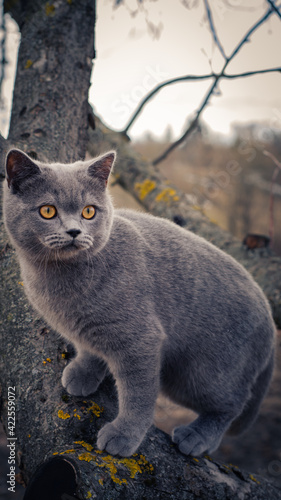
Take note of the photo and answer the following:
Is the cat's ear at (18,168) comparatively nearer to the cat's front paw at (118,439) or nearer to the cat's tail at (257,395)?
the cat's front paw at (118,439)

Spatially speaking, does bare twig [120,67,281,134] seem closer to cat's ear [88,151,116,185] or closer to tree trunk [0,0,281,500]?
tree trunk [0,0,281,500]

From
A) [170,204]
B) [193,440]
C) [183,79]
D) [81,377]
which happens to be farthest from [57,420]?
[183,79]

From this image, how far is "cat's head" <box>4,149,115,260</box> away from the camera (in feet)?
4.73

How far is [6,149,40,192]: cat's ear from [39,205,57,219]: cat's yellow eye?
148 millimetres

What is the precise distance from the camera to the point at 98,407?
1.57 metres

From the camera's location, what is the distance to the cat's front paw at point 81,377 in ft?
5.11

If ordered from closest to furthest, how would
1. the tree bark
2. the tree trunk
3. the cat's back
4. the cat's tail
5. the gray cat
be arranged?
the tree trunk, the gray cat, the cat's back, the cat's tail, the tree bark

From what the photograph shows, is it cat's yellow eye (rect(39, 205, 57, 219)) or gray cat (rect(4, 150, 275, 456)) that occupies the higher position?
cat's yellow eye (rect(39, 205, 57, 219))

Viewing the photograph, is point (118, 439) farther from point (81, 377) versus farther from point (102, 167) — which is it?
point (102, 167)

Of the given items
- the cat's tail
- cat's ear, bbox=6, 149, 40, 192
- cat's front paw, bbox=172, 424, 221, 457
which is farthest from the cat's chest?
the cat's tail

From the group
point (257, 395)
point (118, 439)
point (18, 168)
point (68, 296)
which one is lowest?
point (257, 395)

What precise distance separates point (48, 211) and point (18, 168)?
20 centimetres

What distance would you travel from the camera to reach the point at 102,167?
1.65 metres

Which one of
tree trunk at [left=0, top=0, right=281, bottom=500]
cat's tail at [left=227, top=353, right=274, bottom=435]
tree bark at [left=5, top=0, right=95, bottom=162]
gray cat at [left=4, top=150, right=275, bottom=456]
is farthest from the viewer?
tree bark at [left=5, top=0, right=95, bottom=162]
